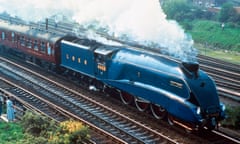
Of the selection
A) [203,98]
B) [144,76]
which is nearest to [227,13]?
[144,76]

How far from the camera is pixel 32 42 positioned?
26.0m


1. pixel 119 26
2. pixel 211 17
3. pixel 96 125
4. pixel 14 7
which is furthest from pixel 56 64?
pixel 211 17

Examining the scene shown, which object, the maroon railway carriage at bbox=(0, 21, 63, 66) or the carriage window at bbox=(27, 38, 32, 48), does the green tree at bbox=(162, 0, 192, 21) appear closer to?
the maroon railway carriage at bbox=(0, 21, 63, 66)

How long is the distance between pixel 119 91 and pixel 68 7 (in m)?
11.7

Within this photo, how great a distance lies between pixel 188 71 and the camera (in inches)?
555

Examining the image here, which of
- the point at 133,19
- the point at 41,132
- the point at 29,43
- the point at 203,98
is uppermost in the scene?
the point at 133,19

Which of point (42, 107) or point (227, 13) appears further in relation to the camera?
point (227, 13)

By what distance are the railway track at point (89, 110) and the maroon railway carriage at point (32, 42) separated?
5.41 ft

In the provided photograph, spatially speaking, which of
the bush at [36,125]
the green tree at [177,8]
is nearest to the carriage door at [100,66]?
the bush at [36,125]

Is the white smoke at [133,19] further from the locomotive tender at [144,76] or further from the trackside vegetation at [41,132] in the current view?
the trackside vegetation at [41,132]

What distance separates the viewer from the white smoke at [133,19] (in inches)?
675

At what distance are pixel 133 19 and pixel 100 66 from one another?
3190 mm

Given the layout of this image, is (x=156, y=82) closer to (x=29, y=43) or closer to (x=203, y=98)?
(x=203, y=98)

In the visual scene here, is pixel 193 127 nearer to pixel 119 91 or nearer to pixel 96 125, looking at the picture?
pixel 96 125
